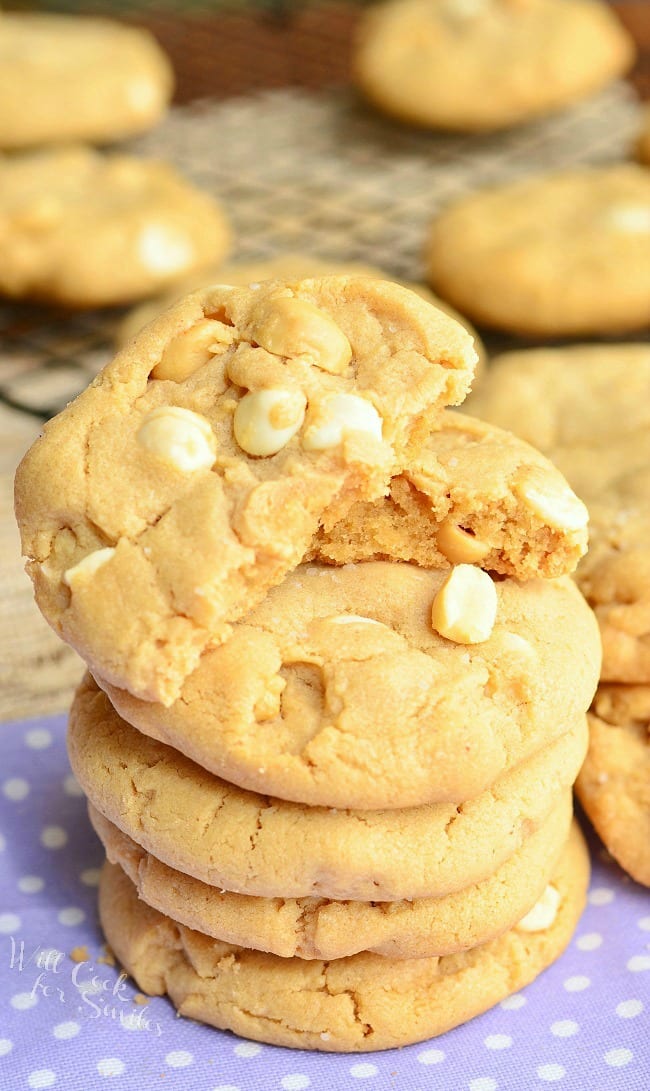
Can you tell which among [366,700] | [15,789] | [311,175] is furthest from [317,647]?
[311,175]

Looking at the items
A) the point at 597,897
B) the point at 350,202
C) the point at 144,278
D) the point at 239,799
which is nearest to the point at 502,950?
the point at 597,897

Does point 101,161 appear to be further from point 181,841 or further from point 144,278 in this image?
point 181,841

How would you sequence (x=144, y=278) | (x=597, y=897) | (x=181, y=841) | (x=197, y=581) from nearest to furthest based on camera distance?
(x=197, y=581), (x=181, y=841), (x=597, y=897), (x=144, y=278)

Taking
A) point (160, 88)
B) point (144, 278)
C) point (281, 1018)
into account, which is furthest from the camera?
point (160, 88)

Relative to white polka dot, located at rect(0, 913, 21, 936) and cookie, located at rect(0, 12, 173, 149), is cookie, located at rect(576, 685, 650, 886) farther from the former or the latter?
cookie, located at rect(0, 12, 173, 149)

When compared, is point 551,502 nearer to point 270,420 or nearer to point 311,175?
point 270,420

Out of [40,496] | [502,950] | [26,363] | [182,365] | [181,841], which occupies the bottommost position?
[26,363]

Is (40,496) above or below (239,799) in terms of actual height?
above

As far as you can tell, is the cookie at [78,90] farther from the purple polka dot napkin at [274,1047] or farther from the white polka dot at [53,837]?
the purple polka dot napkin at [274,1047]
